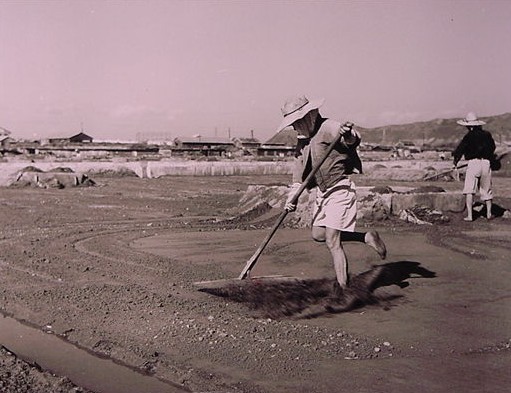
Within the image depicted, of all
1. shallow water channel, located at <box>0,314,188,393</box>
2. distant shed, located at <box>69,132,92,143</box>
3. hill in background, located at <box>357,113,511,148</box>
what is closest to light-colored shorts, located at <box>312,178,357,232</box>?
shallow water channel, located at <box>0,314,188,393</box>

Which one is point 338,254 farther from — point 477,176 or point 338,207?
point 477,176

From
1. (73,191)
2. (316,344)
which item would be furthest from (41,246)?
(73,191)

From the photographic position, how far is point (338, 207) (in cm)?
518

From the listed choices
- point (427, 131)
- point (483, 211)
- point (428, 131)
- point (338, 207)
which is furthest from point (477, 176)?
point (428, 131)

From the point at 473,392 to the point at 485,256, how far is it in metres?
4.39

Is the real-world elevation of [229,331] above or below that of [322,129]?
below

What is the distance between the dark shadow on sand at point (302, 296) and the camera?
4848 millimetres

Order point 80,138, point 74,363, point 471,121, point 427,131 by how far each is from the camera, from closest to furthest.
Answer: point 74,363
point 471,121
point 80,138
point 427,131

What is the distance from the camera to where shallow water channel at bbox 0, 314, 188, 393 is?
3.52m

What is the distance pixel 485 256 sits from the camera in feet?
23.9

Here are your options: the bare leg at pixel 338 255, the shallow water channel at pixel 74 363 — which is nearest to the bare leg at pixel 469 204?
the bare leg at pixel 338 255

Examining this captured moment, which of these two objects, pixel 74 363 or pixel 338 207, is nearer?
pixel 74 363

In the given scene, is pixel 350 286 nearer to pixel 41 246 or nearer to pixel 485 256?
pixel 485 256

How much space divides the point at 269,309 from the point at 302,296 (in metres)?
0.46
